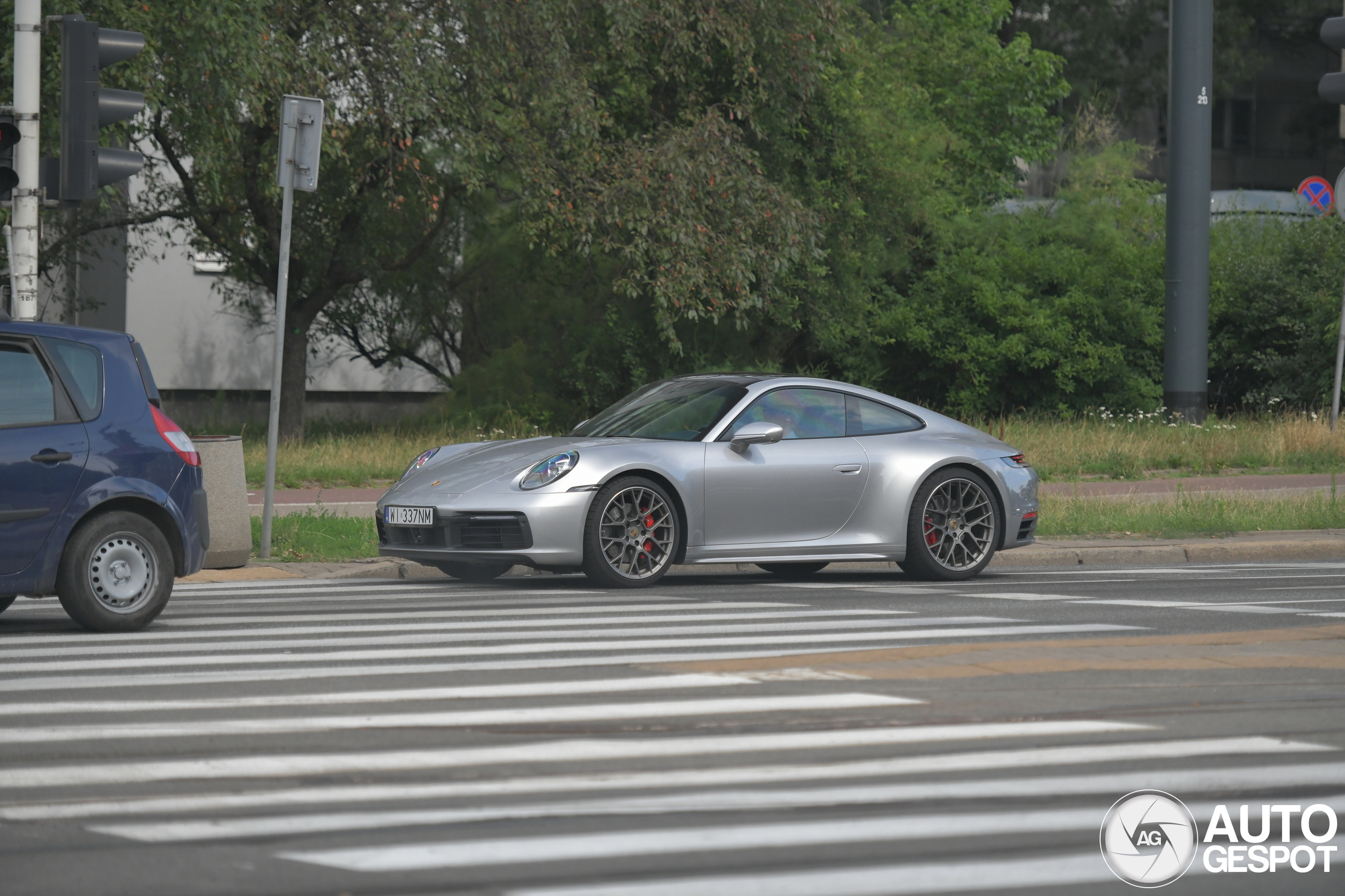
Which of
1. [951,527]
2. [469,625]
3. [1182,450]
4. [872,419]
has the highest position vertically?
[872,419]

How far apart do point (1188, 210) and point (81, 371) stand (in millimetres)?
19664

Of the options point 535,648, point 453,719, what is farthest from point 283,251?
point 453,719

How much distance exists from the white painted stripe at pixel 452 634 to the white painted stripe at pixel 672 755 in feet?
8.65

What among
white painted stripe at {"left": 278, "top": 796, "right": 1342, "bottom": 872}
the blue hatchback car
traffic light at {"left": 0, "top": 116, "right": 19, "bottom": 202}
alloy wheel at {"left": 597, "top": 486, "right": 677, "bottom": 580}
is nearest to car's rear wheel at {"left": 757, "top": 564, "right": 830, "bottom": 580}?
alloy wheel at {"left": 597, "top": 486, "right": 677, "bottom": 580}

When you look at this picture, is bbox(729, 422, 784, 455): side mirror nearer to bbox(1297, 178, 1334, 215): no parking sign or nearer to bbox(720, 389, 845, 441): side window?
bbox(720, 389, 845, 441): side window

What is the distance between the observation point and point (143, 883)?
4.18m

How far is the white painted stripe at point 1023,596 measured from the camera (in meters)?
10.6

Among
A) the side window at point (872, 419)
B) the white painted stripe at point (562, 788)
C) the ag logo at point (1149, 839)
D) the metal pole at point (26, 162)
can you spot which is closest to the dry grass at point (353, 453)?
the metal pole at point (26, 162)

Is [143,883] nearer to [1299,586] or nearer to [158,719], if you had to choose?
[158,719]

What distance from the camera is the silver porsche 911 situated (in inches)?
425

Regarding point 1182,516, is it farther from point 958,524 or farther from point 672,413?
point 672,413

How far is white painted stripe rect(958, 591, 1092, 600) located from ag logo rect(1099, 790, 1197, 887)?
5.51 meters

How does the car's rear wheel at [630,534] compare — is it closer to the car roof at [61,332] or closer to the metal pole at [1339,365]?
the car roof at [61,332]

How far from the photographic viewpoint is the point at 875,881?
13.6 feet
